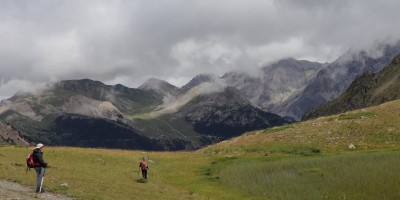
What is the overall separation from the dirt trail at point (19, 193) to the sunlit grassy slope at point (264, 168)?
1642mm

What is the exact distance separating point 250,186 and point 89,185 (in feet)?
54.1

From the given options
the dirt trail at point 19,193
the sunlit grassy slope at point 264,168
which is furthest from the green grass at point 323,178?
the dirt trail at point 19,193

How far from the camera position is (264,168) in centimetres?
5891

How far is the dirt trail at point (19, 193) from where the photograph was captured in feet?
110

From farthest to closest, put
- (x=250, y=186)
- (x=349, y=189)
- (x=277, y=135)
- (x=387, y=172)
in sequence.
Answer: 1. (x=277, y=135)
2. (x=250, y=186)
3. (x=387, y=172)
4. (x=349, y=189)

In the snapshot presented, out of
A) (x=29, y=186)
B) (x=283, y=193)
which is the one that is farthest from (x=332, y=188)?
(x=29, y=186)

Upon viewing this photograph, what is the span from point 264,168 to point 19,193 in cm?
3173

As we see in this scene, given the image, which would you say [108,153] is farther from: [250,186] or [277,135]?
[250,186]

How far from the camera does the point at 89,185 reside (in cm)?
→ 4594

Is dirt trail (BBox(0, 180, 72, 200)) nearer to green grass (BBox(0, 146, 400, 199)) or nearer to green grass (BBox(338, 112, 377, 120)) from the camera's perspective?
green grass (BBox(0, 146, 400, 199))

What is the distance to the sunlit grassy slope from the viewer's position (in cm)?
4272

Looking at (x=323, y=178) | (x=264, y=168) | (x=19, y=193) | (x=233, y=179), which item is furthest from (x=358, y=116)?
(x=19, y=193)

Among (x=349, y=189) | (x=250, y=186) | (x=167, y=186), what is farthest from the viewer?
(x=167, y=186)

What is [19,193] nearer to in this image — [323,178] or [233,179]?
[233,179]
